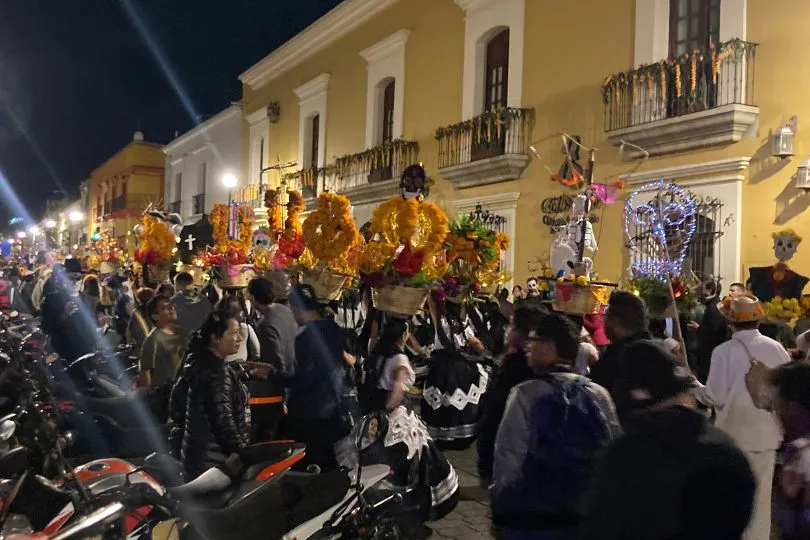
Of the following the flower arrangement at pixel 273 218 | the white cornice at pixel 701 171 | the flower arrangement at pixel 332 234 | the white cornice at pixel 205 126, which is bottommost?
the flower arrangement at pixel 332 234

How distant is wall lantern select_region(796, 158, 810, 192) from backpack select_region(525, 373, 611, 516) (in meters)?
7.10

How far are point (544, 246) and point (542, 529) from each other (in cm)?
1001

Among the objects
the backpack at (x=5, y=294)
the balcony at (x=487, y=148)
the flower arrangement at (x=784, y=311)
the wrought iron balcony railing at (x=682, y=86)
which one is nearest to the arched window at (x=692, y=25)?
the wrought iron balcony railing at (x=682, y=86)

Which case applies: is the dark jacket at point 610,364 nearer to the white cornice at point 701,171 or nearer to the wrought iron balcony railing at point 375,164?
the white cornice at point 701,171

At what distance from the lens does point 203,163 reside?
3084 cm

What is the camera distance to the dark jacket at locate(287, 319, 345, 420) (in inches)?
187

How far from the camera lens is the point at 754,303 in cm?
461

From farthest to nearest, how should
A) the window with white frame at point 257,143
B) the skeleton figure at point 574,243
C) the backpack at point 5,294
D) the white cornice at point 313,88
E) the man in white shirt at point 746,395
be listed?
the window with white frame at point 257,143
the white cornice at point 313,88
the backpack at point 5,294
the skeleton figure at point 574,243
the man in white shirt at point 746,395

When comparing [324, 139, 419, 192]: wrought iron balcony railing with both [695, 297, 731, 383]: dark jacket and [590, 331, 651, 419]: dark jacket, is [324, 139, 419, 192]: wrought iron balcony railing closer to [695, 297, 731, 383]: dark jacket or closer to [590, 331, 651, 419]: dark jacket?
[695, 297, 731, 383]: dark jacket

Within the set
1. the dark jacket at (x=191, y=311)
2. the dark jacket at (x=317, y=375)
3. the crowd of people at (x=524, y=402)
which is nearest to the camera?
the crowd of people at (x=524, y=402)

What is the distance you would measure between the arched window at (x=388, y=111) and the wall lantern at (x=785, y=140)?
10.6m

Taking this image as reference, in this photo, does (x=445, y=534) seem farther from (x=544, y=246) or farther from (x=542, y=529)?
(x=544, y=246)

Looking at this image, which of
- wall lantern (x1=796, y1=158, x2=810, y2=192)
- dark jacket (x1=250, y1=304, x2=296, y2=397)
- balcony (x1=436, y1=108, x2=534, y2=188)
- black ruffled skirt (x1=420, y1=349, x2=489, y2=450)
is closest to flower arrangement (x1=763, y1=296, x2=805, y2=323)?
black ruffled skirt (x1=420, y1=349, x2=489, y2=450)

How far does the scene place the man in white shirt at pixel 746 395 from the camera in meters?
4.39
